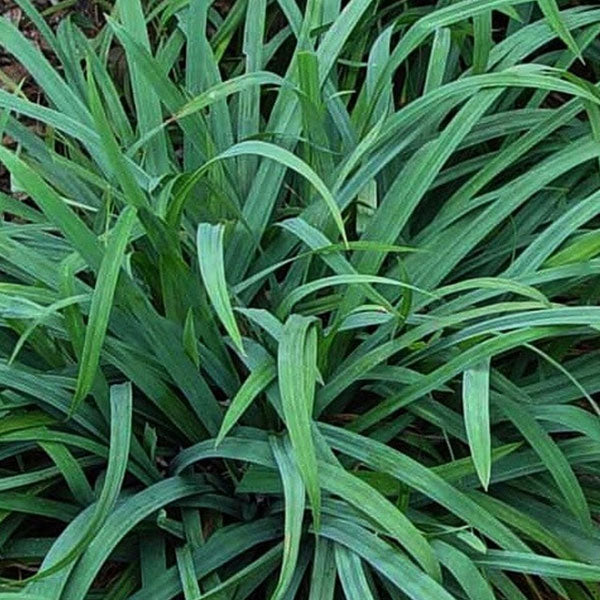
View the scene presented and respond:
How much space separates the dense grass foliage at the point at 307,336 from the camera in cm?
135

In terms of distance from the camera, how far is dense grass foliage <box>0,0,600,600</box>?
4.42ft

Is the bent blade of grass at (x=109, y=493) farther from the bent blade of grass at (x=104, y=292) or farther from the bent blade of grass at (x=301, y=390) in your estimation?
the bent blade of grass at (x=301, y=390)

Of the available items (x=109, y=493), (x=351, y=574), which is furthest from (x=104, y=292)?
(x=351, y=574)

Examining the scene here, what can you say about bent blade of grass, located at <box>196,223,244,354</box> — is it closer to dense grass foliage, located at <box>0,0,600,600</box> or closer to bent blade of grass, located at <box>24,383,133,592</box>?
dense grass foliage, located at <box>0,0,600,600</box>

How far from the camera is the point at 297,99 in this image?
1.64m

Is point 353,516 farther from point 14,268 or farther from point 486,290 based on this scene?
point 14,268

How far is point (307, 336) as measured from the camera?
1377 millimetres

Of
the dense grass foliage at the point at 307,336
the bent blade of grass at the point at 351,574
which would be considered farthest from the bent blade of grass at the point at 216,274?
the bent blade of grass at the point at 351,574

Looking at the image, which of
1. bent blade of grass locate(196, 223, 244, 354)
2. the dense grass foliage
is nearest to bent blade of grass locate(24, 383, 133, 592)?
the dense grass foliage

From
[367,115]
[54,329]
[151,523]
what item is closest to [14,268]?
[54,329]

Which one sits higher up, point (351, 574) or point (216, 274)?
point (216, 274)

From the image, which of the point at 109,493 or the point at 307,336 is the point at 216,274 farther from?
the point at 109,493

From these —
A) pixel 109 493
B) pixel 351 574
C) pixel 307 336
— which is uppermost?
pixel 307 336

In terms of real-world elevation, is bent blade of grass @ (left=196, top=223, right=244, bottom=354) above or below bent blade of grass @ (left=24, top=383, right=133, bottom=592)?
above
